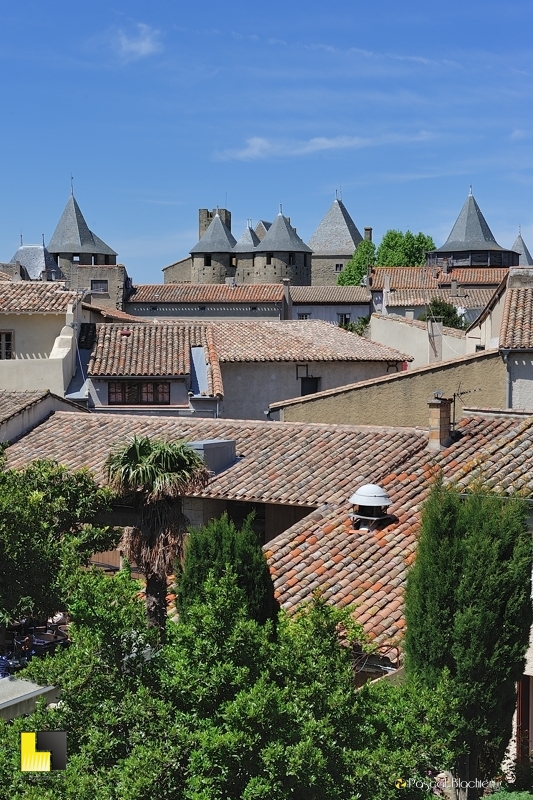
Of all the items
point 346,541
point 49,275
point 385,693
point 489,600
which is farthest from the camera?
point 49,275

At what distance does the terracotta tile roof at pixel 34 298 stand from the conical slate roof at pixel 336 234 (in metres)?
94.5

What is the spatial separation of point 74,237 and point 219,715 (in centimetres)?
9480

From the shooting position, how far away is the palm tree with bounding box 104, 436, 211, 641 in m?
13.8

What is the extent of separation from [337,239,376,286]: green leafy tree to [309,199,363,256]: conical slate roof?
1625 cm

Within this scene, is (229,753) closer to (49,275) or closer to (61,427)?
(61,427)

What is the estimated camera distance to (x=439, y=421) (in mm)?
17672

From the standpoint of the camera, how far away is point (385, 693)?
8.59 meters

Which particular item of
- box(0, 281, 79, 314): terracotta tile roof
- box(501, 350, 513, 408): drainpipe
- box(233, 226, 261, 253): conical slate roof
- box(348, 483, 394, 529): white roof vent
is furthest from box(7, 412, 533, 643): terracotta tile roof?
box(233, 226, 261, 253): conical slate roof

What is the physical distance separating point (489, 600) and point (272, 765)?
4.12m

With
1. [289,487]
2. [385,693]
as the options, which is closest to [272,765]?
[385,693]

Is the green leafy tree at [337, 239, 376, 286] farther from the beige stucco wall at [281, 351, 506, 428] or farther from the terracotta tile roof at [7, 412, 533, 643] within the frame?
the terracotta tile roof at [7, 412, 533, 643]

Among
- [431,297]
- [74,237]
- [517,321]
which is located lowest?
[517,321]

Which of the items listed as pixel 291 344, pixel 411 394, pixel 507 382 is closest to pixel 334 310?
pixel 291 344

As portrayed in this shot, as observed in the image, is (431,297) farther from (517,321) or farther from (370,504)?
(370,504)
